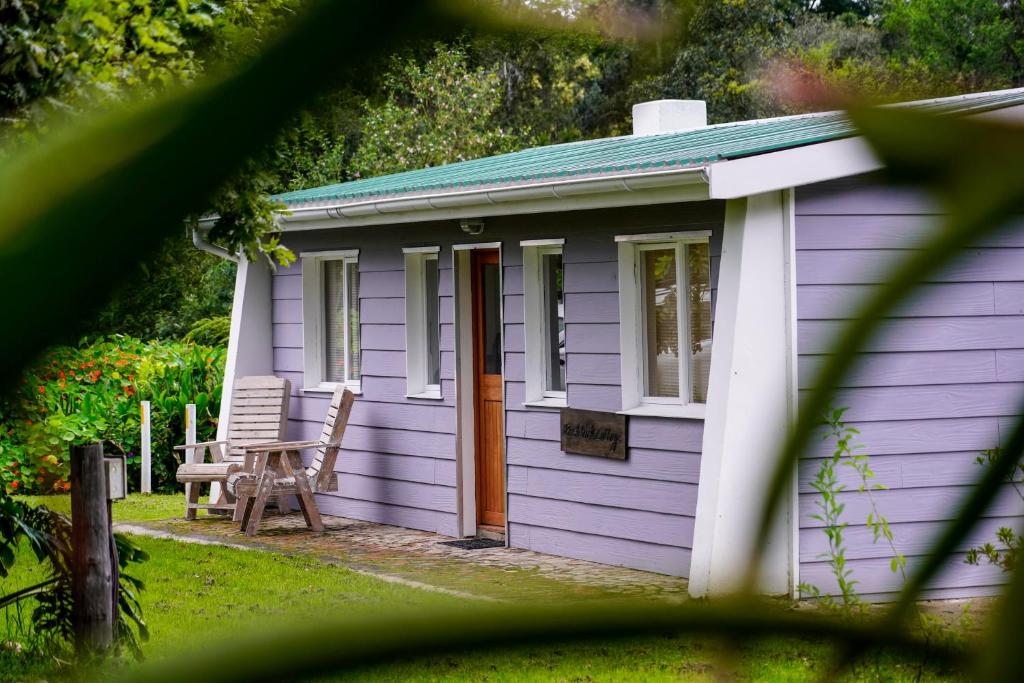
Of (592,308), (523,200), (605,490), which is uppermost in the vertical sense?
(523,200)

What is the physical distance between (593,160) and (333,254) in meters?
3.81

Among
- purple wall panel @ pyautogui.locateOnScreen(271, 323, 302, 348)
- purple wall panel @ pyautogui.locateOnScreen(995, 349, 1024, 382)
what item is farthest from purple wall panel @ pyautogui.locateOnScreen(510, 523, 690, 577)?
purple wall panel @ pyautogui.locateOnScreen(271, 323, 302, 348)

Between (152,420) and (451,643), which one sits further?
(152,420)

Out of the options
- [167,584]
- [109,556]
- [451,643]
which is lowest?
[167,584]

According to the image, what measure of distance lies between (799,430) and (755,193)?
8.19m

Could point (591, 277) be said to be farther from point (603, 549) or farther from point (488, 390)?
point (603, 549)

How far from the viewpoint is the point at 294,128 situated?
11.1 inches

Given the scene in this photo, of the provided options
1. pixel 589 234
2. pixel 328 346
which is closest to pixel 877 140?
pixel 589 234

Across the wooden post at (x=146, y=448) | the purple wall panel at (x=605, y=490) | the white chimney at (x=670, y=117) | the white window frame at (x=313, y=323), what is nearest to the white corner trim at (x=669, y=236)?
the purple wall panel at (x=605, y=490)

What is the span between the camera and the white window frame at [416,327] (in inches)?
475

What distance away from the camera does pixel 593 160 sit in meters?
10.2

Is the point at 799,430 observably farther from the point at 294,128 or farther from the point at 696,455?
the point at 696,455

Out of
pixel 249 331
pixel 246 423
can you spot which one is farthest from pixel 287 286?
pixel 246 423

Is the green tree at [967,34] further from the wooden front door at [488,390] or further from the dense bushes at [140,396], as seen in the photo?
the dense bushes at [140,396]
